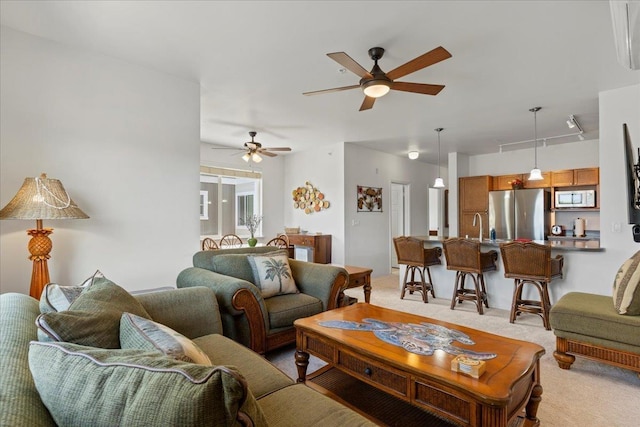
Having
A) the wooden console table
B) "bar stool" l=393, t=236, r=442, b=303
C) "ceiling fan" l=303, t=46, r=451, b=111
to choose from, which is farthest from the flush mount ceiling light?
the wooden console table

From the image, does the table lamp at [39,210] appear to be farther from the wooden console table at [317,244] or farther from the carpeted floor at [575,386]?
the wooden console table at [317,244]

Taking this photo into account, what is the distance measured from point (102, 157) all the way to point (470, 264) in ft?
13.6

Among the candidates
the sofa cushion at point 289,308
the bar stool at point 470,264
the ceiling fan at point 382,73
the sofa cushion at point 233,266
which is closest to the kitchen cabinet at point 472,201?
the bar stool at point 470,264

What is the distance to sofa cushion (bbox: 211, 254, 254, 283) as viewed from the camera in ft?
9.37

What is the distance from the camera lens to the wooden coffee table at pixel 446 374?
1319 mm

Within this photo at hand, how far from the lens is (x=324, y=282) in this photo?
117 inches

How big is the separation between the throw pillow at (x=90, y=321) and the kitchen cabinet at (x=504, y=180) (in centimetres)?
697

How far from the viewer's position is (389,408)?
193 cm

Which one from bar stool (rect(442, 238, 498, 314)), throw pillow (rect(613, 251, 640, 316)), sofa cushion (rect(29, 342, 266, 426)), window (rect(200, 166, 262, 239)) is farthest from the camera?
window (rect(200, 166, 262, 239))

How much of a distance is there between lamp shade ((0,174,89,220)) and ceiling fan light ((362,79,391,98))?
2466mm

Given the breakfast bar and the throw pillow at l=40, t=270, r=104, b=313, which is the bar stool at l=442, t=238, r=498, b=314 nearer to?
the breakfast bar

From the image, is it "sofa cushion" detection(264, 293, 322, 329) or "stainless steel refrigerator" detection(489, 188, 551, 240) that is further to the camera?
"stainless steel refrigerator" detection(489, 188, 551, 240)

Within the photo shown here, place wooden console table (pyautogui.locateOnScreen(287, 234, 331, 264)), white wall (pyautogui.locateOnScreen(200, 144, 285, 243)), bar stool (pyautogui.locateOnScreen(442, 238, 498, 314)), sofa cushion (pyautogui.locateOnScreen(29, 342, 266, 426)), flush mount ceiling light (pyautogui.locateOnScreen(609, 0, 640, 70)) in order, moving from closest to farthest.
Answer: sofa cushion (pyautogui.locateOnScreen(29, 342, 266, 426)) < flush mount ceiling light (pyautogui.locateOnScreen(609, 0, 640, 70)) < bar stool (pyautogui.locateOnScreen(442, 238, 498, 314)) < wooden console table (pyautogui.locateOnScreen(287, 234, 331, 264)) < white wall (pyautogui.locateOnScreen(200, 144, 285, 243))

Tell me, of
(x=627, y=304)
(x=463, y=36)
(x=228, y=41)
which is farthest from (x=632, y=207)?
(x=228, y=41)
